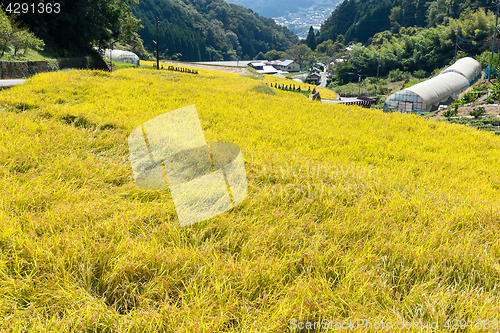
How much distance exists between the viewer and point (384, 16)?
9800 centimetres

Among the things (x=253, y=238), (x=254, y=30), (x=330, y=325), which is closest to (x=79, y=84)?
(x=253, y=238)

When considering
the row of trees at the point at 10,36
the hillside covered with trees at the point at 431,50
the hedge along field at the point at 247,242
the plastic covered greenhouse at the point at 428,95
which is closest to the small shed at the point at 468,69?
the plastic covered greenhouse at the point at 428,95

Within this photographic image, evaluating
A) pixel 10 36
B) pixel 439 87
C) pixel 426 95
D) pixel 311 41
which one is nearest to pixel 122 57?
pixel 10 36

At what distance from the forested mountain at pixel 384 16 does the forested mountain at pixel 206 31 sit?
29295 mm

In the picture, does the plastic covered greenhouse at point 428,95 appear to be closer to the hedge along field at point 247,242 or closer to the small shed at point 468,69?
the small shed at point 468,69

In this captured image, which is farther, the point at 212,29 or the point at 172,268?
the point at 212,29

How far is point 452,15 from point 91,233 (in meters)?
91.8

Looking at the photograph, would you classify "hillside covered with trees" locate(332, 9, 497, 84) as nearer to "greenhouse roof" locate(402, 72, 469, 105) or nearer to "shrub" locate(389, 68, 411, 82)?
"shrub" locate(389, 68, 411, 82)

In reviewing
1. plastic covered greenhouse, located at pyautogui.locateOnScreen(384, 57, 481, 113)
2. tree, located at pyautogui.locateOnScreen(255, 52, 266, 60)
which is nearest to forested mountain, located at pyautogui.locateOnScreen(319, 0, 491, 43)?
tree, located at pyautogui.locateOnScreen(255, 52, 266, 60)

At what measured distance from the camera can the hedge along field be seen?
162 cm

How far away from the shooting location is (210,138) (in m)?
4.39

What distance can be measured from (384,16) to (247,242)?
117 meters

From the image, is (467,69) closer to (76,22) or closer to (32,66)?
(76,22)

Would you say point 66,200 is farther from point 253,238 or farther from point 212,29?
point 212,29
